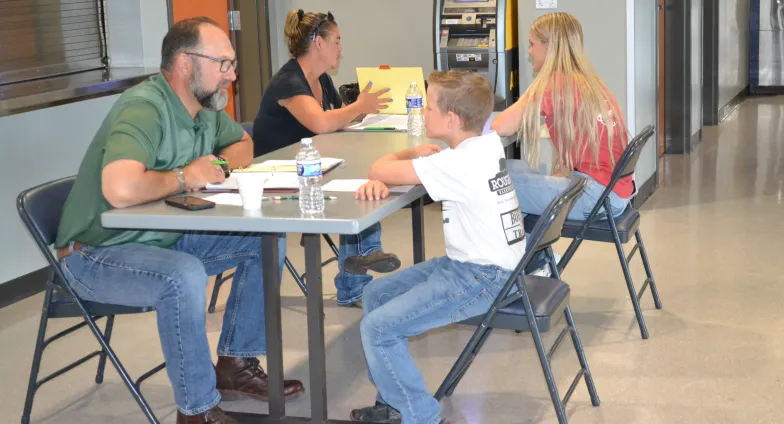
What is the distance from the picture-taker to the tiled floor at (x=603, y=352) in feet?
11.1

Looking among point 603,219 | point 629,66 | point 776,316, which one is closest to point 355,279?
point 603,219

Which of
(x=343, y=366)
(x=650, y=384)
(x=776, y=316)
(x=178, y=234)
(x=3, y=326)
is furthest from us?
(x=3, y=326)

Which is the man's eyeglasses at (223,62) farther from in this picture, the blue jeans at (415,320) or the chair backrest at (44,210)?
the blue jeans at (415,320)

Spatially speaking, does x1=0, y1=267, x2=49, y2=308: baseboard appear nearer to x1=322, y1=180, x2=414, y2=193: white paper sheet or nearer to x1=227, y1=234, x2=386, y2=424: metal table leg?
x1=227, y1=234, x2=386, y2=424: metal table leg

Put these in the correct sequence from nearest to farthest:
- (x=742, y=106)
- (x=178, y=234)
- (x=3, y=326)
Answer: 1. (x=178, y=234)
2. (x=3, y=326)
3. (x=742, y=106)

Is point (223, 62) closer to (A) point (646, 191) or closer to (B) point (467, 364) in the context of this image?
(B) point (467, 364)

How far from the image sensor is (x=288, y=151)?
3938 mm

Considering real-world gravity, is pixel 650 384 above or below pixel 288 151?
below

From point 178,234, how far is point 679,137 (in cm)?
574

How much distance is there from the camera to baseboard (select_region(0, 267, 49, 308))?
475 centimetres

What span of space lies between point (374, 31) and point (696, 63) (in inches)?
107

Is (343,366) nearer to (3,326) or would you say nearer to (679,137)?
(3,326)

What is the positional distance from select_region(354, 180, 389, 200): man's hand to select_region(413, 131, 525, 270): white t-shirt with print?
4.7 inches

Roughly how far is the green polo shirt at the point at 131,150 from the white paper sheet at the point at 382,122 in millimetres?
1300
